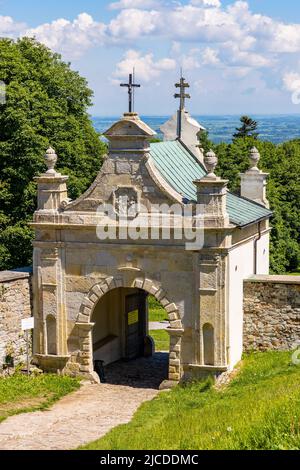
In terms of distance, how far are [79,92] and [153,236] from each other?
15153mm

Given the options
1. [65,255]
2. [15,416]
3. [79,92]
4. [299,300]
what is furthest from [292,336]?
[79,92]

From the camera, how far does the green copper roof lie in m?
20.7

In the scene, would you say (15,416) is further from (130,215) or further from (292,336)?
(292,336)

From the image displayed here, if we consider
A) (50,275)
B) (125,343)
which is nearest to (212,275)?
(50,275)

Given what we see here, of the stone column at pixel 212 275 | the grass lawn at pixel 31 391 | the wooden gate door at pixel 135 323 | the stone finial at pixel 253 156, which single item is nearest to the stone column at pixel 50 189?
the stone column at pixel 212 275

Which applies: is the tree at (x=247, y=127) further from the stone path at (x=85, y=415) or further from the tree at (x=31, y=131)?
the stone path at (x=85, y=415)

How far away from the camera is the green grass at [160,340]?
90.9 ft

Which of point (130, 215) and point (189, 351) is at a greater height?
point (130, 215)

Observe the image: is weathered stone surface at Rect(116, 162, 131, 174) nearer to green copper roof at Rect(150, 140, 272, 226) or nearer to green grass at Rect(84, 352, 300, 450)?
green copper roof at Rect(150, 140, 272, 226)

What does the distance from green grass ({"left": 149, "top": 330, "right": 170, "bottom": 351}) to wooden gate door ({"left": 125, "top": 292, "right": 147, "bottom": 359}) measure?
9.29 feet

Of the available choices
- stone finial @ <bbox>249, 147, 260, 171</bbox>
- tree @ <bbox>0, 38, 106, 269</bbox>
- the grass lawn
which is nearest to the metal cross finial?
stone finial @ <bbox>249, 147, 260, 171</bbox>

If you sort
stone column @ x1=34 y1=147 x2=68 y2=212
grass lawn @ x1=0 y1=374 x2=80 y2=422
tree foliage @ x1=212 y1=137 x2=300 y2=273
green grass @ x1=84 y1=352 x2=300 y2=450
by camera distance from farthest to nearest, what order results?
tree foliage @ x1=212 y1=137 x2=300 y2=273 < stone column @ x1=34 y1=147 x2=68 y2=212 < grass lawn @ x1=0 y1=374 x2=80 y2=422 < green grass @ x1=84 y1=352 x2=300 y2=450

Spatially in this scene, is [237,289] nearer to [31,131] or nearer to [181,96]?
[181,96]

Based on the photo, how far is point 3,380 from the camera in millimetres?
19750
